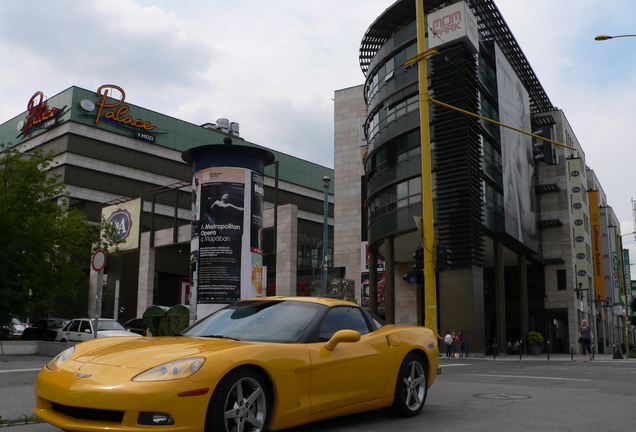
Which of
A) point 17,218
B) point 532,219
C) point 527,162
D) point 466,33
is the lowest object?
point 17,218

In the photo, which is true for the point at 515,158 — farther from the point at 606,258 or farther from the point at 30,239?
the point at 30,239

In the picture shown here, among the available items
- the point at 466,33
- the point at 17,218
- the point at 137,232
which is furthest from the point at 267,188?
the point at 17,218

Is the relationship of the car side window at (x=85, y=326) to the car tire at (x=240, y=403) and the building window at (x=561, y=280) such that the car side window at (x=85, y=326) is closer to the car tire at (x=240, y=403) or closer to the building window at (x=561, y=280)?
the car tire at (x=240, y=403)

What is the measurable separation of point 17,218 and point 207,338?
1785cm

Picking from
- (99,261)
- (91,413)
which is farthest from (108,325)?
(91,413)

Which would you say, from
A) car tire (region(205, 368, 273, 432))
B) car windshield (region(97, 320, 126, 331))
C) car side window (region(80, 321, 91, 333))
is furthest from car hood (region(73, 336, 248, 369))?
car side window (region(80, 321, 91, 333))

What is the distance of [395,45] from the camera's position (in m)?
37.2

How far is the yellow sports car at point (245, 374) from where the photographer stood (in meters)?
4.38

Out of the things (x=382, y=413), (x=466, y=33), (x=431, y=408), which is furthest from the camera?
(x=466, y=33)

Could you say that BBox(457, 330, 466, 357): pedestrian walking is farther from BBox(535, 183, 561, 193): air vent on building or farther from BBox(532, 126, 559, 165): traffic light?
BBox(535, 183, 561, 193): air vent on building

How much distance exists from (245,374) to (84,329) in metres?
25.5

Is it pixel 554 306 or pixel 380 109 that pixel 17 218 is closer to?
pixel 380 109

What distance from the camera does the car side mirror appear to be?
5551mm

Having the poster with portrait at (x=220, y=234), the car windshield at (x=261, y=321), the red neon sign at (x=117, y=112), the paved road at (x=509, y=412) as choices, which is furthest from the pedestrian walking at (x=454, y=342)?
the red neon sign at (x=117, y=112)
